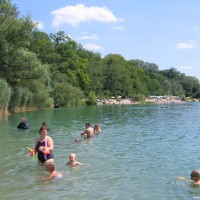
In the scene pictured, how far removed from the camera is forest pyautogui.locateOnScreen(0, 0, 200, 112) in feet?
155

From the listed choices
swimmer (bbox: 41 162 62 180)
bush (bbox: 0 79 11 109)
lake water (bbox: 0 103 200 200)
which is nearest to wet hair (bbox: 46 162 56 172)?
swimmer (bbox: 41 162 62 180)

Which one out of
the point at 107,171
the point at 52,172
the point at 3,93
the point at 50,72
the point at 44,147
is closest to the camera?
the point at 52,172

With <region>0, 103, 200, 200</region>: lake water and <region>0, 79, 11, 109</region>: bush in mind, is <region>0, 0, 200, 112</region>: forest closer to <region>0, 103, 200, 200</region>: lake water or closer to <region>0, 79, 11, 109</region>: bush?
<region>0, 79, 11, 109</region>: bush

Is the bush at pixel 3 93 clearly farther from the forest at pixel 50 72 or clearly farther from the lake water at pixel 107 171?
the lake water at pixel 107 171

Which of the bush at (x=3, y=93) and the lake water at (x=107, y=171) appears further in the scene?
the bush at (x=3, y=93)

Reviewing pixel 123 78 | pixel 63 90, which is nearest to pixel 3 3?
pixel 63 90

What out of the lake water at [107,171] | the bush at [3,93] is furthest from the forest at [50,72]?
the lake water at [107,171]

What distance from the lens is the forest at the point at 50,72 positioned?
47.3 metres

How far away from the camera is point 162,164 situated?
15.3 m

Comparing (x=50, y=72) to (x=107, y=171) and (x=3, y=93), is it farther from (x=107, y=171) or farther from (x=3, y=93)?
(x=107, y=171)

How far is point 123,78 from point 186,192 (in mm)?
131737

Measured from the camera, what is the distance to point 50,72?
81812 millimetres

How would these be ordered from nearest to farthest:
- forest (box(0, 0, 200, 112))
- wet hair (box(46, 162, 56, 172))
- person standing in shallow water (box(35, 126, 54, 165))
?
wet hair (box(46, 162, 56, 172))
person standing in shallow water (box(35, 126, 54, 165))
forest (box(0, 0, 200, 112))

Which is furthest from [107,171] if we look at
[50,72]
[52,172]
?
[50,72]
